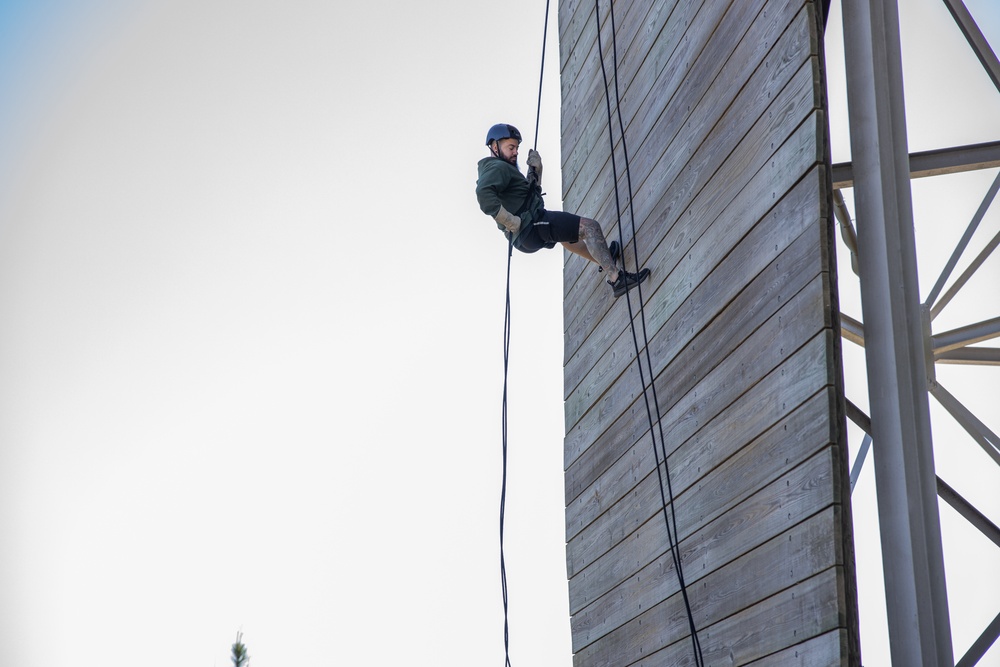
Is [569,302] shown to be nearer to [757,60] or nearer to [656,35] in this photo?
[656,35]

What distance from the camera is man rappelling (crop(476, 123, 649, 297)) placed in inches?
215

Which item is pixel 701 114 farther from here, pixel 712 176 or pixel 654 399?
pixel 654 399

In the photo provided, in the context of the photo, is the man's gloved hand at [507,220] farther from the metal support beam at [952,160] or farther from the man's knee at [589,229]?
the metal support beam at [952,160]

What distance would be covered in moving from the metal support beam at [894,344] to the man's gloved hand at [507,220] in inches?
78.4

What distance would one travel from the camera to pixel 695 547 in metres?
4.26

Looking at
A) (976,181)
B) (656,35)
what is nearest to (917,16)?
(976,181)

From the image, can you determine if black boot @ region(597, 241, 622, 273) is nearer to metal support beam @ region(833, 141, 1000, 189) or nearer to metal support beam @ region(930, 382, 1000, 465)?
metal support beam @ region(833, 141, 1000, 189)

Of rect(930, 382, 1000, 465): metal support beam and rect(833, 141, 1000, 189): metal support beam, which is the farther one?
rect(930, 382, 1000, 465): metal support beam

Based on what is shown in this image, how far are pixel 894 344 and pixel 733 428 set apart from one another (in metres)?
0.67

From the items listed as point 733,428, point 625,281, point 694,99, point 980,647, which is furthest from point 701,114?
point 980,647

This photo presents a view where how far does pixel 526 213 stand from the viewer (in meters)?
5.73

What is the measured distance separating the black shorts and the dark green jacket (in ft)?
0.13

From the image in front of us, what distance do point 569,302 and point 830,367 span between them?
2.82 meters

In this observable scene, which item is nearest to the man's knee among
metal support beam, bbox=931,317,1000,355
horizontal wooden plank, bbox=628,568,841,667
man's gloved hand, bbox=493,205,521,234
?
man's gloved hand, bbox=493,205,521,234
